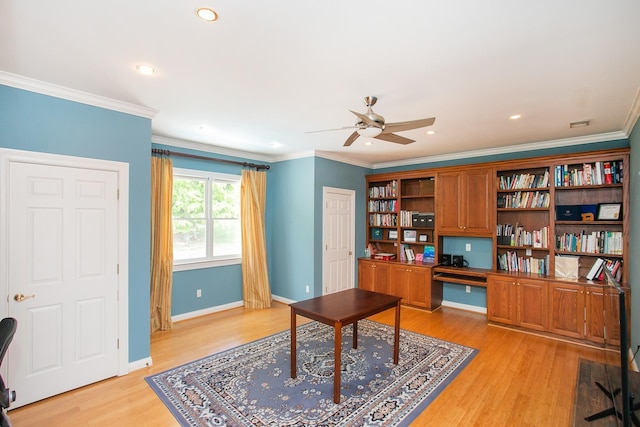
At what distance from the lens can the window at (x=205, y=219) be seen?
15.0 ft

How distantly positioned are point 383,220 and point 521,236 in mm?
A: 2297

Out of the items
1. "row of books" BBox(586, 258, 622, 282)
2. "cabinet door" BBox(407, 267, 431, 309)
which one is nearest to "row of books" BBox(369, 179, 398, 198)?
"cabinet door" BBox(407, 267, 431, 309)

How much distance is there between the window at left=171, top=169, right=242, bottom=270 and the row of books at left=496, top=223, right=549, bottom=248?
422 cm

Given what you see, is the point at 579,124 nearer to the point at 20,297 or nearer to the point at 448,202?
the point at 448,202

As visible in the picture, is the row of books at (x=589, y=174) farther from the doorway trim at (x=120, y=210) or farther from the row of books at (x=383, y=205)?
the doorway trim at (x=120, y=210)

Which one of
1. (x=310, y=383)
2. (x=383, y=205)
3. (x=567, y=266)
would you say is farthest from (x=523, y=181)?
(x=310, y=383)

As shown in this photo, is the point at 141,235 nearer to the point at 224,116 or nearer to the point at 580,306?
the point at 224,116

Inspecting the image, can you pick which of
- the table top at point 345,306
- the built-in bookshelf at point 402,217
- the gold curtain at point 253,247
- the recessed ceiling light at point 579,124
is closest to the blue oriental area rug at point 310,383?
the table top at point 345,306

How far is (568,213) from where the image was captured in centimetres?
411

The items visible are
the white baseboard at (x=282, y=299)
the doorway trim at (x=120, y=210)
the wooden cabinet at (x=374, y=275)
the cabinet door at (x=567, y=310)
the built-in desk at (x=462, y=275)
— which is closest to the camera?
the doorway trim at (x=120, y=210)

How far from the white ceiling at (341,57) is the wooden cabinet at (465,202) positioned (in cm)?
136

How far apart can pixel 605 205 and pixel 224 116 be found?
4811mm

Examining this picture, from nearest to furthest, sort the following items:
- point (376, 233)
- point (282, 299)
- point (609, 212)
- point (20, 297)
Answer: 1. point (20, 297)
2. point (609, 212)
3. point (282, 299)
4. point (376, 233)

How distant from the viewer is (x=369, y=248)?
6.10 metres
